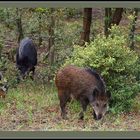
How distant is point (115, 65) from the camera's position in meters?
11.4

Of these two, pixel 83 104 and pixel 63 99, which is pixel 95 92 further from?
pixel 63 99

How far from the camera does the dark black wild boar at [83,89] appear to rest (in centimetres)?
1048

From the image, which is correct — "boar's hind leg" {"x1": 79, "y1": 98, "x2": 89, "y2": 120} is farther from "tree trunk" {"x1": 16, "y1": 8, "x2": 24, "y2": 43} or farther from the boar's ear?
"tree trunk" {"x1": 16, "y1": 8, "x2": 24, "y2": 43}

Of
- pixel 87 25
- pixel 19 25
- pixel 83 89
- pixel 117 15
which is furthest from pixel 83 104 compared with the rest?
pixel 19 25

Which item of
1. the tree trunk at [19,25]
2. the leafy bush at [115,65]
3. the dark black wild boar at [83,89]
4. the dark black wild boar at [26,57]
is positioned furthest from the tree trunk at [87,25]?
the dark black wild boar at [83,89]

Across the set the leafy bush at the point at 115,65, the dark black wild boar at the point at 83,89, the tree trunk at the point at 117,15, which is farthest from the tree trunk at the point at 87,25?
the dark black wild boar at the point at 83,89

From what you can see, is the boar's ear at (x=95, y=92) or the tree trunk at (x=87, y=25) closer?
the boar's ear at (x=95, y=92)

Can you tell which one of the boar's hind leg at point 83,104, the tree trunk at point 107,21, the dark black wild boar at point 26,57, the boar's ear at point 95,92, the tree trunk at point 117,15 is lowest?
the dark black wild boar at point 26,57

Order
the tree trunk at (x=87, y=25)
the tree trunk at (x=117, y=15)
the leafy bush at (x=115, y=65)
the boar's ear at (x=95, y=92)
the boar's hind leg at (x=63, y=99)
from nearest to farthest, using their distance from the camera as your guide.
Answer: the boar's ear at (x=95, y=92), the boar's hind leg at (x=63, y=99), the leafy bush at (x=115, y=65), the tree trunk at (x=117, y=15), the tree trunk at (x=87, y=25)

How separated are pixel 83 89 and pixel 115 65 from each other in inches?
44.9

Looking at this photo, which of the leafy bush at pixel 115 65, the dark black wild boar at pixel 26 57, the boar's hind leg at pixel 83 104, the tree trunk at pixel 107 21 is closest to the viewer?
the boar's hind leg at pixel 83 104

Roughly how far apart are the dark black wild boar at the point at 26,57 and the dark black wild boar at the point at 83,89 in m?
4.72

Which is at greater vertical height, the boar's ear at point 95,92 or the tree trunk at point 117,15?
the tree trunk at point 117,15

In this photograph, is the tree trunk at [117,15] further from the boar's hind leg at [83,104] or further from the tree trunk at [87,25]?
the boar's hind leg at [83,104]
